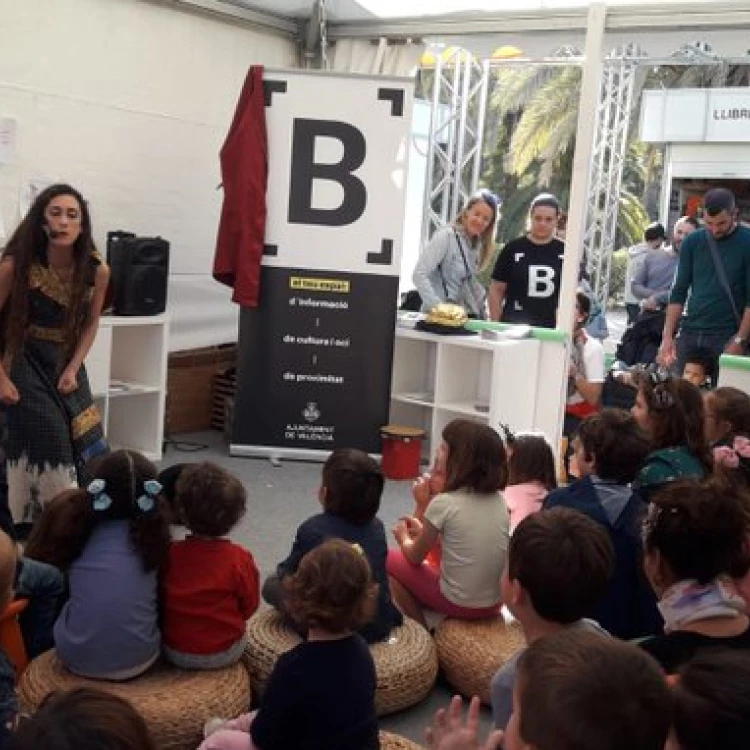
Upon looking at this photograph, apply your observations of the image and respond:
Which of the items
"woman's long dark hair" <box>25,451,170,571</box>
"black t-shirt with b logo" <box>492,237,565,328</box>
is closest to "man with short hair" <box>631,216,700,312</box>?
"black t-shirt with b logo" <box>492,237,565,328</box>

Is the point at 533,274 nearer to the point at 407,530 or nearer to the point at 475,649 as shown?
the point at 407,530

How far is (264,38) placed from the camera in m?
6.86

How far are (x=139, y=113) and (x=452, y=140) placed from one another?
7.93 feet

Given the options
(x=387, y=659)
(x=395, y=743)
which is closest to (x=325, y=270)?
(x=387, y=659)

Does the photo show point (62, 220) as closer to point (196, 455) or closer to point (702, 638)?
point (196, 455)

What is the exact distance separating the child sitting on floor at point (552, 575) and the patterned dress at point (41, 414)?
2.27m

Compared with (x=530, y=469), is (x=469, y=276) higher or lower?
higher

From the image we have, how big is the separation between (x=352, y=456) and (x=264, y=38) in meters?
4.48

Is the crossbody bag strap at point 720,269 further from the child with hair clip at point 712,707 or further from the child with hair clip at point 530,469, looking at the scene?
the child with hair clip at point 712,707

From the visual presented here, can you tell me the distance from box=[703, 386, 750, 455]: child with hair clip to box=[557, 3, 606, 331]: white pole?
8.30 feet

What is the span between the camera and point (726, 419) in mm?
3453

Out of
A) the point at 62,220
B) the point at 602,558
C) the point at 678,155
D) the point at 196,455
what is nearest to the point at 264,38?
the point at 196,455

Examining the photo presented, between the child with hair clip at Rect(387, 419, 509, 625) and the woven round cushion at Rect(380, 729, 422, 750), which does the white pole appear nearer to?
the child with hair clip at Rect(387, 419, 509, 625)

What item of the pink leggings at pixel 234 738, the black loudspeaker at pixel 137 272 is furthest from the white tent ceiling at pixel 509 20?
the pink leggings at pixel 234 738
